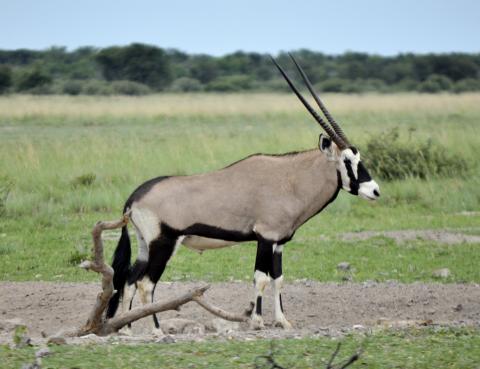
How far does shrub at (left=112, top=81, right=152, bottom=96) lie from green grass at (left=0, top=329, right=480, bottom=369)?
42266 millimetres

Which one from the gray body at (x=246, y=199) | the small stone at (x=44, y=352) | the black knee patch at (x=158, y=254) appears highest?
the gray body at (x=246, y=199)

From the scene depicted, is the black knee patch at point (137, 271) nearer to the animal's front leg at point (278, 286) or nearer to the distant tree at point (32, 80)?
the animal's front leg at point (278, 286)

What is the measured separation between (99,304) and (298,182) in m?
2.03

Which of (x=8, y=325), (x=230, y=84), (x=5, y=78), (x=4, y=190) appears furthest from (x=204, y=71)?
(x=8, y=325)

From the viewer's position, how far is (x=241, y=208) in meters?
8.10

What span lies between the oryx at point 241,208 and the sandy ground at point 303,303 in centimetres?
44

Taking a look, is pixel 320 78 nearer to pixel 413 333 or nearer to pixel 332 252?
pixel 332 252

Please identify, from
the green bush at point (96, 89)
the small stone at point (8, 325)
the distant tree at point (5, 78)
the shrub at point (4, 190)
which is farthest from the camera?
the green bush at point (96, 89)

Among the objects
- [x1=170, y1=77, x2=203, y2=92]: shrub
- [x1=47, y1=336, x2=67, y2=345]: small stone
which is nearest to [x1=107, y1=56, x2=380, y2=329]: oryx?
[x1=47, y1=336, x2=67, y2=345]: small stone

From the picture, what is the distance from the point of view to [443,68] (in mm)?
64562

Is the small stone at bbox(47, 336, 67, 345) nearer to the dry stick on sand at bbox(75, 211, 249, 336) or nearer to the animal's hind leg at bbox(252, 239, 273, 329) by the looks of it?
the dry stick on sand at bbox(75, 211, 249, 336)

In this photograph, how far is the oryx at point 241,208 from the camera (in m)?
7.91

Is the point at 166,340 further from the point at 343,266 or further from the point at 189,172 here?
the point at 189,172

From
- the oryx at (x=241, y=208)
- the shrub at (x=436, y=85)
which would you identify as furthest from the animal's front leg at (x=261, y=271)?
the shrub at (x=436, y=85)
